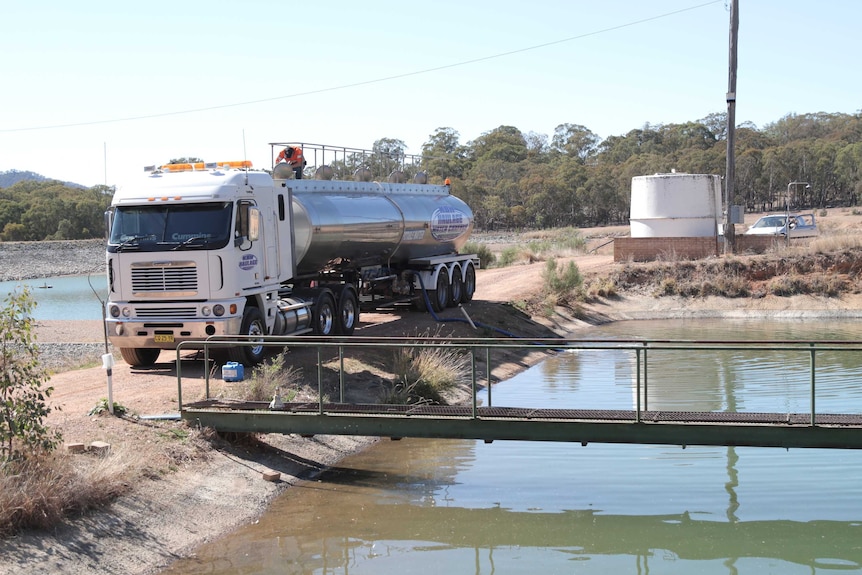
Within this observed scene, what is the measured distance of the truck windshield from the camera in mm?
16109

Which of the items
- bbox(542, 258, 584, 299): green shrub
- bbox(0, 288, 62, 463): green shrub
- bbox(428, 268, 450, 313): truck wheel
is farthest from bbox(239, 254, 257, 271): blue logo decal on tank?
bbox(542, 258, 584, 299): green shrub

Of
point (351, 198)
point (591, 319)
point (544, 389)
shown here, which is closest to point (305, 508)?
point (544, 389)

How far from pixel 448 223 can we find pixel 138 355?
12587 millimetres

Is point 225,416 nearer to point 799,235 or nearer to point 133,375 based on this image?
point 133,375

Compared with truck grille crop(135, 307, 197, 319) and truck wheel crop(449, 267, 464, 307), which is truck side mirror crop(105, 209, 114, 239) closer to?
truck grille crop(135, 307, 197, 319)

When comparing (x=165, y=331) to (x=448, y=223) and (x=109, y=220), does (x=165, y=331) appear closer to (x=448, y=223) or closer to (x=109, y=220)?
(x=109, y=220)

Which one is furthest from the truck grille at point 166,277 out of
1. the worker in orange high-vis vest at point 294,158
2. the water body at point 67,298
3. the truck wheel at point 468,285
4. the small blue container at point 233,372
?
the water body at point 67,298

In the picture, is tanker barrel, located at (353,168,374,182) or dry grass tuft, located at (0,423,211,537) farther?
tanker barrel, located at (353,168,374,182)

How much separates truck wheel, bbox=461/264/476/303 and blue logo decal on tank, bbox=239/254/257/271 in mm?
13484

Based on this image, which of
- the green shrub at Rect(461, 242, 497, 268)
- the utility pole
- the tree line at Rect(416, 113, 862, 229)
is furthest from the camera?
the tree line at Rect(416, 113, 862, 229)

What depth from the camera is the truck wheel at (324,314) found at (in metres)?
19.9

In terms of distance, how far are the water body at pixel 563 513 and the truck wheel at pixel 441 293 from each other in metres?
10.5

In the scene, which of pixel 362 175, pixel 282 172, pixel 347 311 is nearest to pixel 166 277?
pixel 282 172

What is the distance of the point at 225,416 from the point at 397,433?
2.51 metres
